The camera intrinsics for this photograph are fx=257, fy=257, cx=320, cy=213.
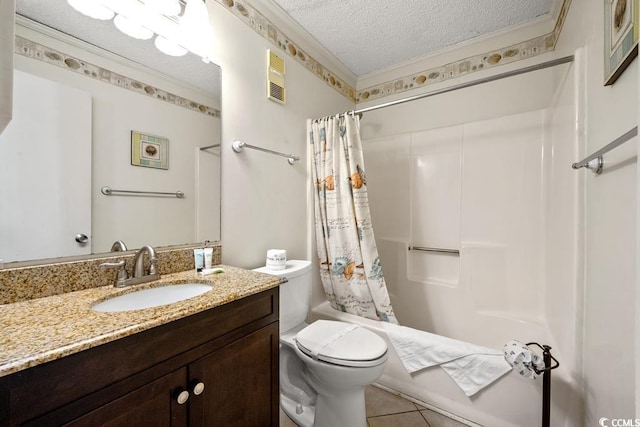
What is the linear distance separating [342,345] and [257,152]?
1.17 metres

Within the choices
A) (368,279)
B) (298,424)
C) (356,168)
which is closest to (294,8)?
→ (356,168)

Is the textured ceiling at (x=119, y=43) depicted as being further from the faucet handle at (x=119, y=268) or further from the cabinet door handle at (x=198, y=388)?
the cabinet door handle at (x=198, y=388)

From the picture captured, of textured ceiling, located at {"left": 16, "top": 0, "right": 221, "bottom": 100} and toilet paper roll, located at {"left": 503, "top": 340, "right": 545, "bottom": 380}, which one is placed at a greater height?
textured ceiling, located at {"left": 16, "top": 0, "right": 221, "bottom": 100}

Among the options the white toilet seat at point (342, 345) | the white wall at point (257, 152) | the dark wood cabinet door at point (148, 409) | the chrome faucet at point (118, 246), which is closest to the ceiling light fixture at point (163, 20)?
the white wall at point (257, 152)

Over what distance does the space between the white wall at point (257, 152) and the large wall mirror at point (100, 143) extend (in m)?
0.09

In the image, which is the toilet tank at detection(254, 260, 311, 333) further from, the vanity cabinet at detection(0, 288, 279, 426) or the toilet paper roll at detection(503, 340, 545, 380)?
the toilet paper roll at detection(503, 340, 545, 380)

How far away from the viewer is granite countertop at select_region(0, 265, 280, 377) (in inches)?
20.1

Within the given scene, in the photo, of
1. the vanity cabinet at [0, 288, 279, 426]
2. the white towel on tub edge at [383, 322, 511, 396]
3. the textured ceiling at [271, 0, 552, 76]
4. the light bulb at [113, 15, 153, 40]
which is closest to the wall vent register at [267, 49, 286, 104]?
the textured ceiling at [271, 0, 552, 76]

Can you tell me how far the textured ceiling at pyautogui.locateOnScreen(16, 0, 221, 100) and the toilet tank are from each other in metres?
1.01

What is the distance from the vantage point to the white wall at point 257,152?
140cm

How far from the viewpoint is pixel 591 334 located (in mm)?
1007

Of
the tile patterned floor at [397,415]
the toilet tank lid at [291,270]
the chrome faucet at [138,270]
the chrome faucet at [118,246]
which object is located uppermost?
the chrome faucet at [118,246]

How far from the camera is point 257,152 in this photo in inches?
61.8

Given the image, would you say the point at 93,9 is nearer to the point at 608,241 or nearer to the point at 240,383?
the point at 240,383
